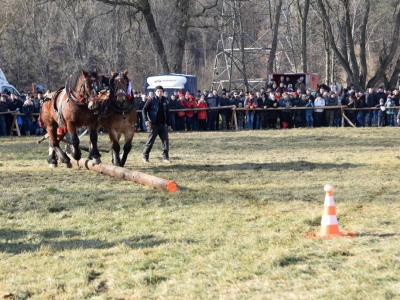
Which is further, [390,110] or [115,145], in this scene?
[390,110]

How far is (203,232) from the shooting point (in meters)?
7.81

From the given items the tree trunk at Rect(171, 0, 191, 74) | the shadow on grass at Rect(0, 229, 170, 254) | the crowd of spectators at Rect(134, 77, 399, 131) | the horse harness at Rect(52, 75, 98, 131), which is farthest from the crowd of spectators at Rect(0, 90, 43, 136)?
the shadow on grass at Rect(0, 229, 170, 254)

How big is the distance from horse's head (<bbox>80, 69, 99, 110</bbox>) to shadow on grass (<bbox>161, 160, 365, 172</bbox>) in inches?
104

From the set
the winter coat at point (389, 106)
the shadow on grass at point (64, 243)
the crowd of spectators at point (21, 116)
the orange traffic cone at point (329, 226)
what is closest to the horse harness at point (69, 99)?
the shadow on grass at point (64, 243)

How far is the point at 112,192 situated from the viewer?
Answer: 11.1 meters

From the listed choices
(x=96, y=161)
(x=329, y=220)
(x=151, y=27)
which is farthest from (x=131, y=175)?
(x=151, y=27)

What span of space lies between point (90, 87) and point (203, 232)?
19.4 ft

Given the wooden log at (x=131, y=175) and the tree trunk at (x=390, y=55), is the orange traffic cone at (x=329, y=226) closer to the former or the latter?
the wooden log at (x=131, y=175)

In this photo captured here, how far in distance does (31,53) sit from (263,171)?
45.8 m

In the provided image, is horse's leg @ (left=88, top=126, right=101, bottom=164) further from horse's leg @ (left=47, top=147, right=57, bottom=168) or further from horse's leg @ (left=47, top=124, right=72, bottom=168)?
horse's leg @ (left=47, top=147, right=57, bottom=168)

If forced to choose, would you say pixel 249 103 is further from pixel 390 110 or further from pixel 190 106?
pixel 390 110

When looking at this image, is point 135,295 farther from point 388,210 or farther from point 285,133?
point 285,133

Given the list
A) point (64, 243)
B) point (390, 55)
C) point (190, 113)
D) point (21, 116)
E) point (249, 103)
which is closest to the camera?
point (64, 243)

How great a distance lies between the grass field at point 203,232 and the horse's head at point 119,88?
5.41 feet
